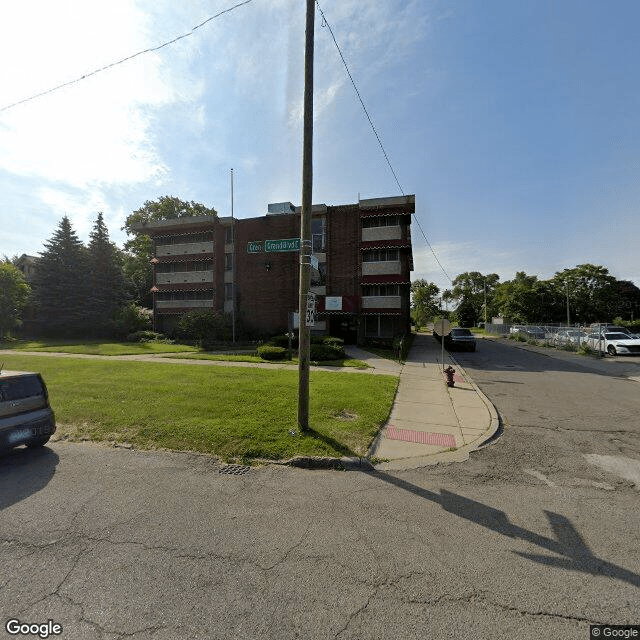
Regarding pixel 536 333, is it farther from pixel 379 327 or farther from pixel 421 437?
pixel 421 437

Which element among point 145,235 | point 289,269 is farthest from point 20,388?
point 145,235

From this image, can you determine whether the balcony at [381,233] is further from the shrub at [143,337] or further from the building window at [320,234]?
the shrub at [143,337]

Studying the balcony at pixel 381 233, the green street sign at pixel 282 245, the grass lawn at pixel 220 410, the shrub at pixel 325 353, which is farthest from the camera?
the balcony at pixel 381 233

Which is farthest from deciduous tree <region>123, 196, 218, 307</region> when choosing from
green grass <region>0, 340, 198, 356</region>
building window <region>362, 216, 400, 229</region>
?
building window <region>362, 216, 400, 229</region>

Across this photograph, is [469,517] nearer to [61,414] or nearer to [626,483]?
[626,483]

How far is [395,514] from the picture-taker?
11.9 feet

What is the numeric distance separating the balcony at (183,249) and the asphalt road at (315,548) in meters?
26.0

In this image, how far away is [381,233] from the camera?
929 inches

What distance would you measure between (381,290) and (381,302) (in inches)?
39.3

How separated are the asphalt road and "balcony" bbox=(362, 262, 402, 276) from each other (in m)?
19.2

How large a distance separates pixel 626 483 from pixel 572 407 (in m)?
4.84

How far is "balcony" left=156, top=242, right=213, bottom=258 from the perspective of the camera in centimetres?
2908

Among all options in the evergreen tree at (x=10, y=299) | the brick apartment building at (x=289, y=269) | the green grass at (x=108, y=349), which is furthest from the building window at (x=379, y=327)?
the evergreen tree at (x=10, y=299)

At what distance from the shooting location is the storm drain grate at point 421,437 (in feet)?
19.4
